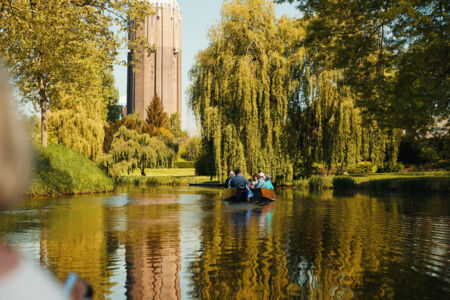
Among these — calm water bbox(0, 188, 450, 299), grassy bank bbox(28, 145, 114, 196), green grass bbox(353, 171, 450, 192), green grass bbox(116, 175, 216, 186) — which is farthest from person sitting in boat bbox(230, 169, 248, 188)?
green grass bbox(116, 175, 216, 186)

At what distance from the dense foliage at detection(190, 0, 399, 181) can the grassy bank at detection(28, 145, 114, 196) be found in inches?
272

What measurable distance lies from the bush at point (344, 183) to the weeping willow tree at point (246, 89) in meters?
4.38

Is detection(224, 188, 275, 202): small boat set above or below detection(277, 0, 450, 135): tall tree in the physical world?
below

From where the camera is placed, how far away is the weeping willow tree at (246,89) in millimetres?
27594

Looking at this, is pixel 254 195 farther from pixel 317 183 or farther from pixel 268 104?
pixel 317 183

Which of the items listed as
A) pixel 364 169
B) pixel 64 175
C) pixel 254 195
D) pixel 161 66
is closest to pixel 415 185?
pixel 254 195

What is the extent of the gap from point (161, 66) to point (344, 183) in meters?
88.3

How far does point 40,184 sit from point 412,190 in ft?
67.7

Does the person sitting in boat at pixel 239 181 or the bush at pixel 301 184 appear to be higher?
the person sitting in boat at pixel 239 181

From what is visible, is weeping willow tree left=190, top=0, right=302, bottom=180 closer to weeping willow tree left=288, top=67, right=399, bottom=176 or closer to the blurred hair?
weeping willow tree left=288, top=67, right=399, bottom=176

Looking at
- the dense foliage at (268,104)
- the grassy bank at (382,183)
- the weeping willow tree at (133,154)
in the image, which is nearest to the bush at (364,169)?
the grassy bank at (382,183)

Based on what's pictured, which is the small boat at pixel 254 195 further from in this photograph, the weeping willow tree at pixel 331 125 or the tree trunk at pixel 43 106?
the tree trunk at pixel 43 106

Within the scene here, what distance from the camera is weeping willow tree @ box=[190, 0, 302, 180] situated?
27594mm

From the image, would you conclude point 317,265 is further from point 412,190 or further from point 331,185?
point 331,185
